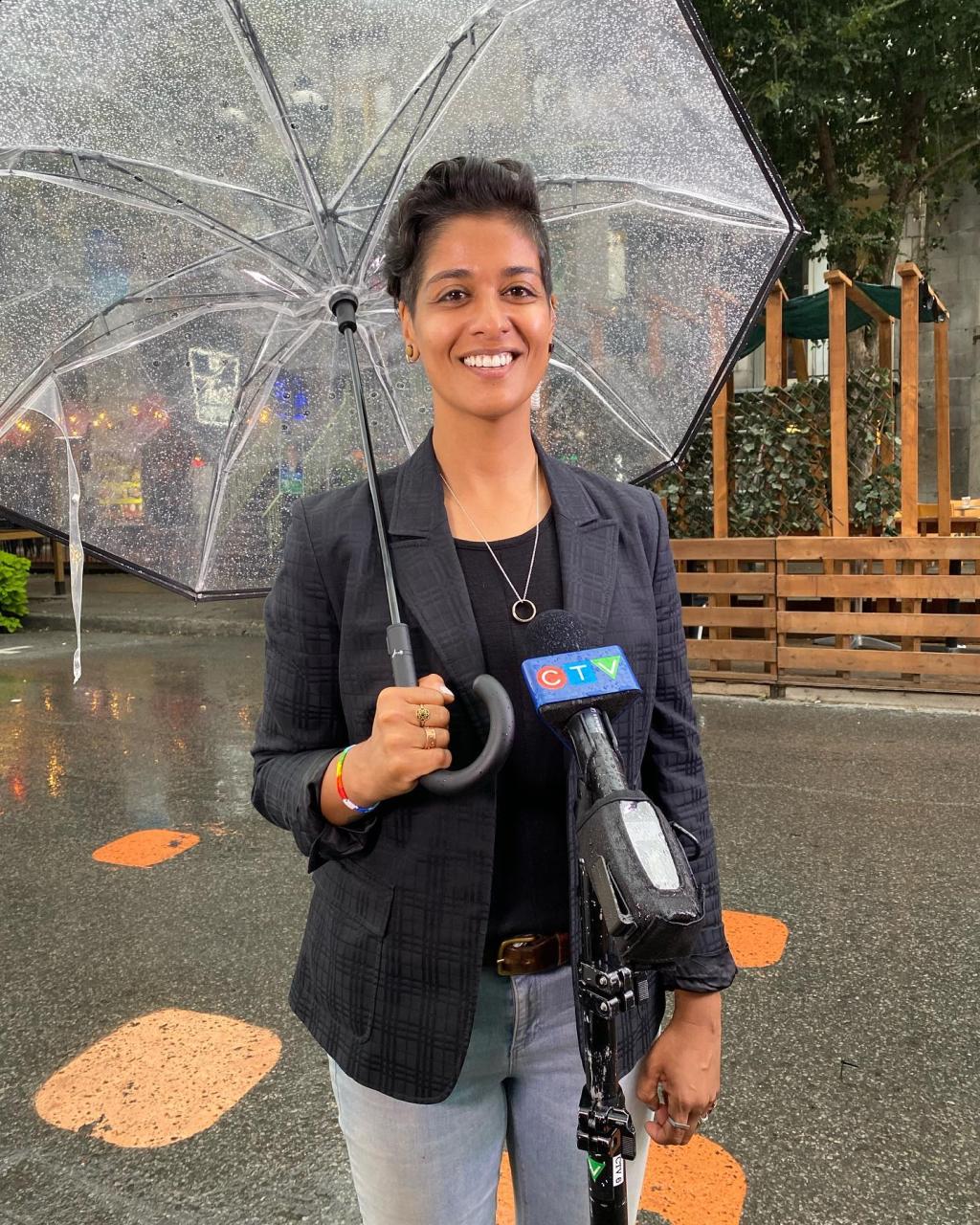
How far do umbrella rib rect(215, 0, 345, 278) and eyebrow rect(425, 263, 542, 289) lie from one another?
0.78m

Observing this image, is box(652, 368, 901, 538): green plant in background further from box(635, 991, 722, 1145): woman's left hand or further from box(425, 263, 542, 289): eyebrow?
box(635, 991, 722, 1145): woman's left hand

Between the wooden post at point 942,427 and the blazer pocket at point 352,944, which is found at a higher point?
the wooden post at point 942,427

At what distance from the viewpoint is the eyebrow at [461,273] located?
4.54 ft

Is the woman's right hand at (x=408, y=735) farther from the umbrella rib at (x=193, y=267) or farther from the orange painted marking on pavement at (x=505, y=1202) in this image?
the orange painted marking on pavement at (x=505, y=1202)

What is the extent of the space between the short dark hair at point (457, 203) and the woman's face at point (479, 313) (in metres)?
0.02

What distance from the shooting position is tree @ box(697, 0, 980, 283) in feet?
34.4

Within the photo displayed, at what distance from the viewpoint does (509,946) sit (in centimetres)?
137

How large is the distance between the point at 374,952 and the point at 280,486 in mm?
1407

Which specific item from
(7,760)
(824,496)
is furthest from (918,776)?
(7,760)

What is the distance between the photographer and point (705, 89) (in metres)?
2.29

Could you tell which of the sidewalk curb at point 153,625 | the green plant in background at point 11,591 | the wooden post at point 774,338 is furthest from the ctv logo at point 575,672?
the green plant in background at point 11,591

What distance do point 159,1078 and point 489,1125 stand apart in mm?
1904

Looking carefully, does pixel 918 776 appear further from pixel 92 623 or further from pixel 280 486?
pixel 92 623

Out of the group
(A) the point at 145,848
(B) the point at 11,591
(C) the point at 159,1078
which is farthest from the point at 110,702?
(B) the point at 11,591
